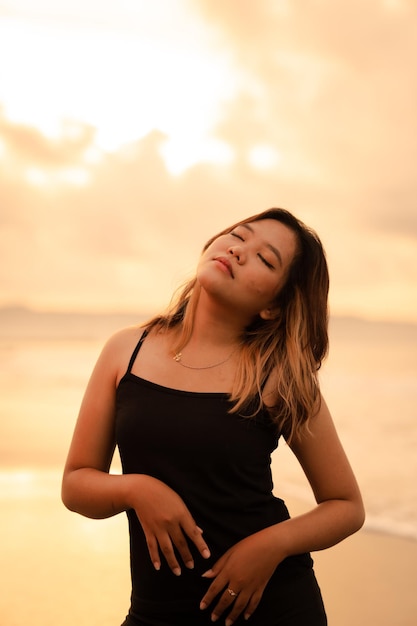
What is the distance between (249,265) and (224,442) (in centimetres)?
50

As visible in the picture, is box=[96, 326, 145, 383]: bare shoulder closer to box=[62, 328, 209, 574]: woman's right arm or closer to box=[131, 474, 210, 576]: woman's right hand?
→ box=[62, 328, 209, 574]: woman's right arm

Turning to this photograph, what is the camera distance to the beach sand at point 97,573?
4215 millimetres

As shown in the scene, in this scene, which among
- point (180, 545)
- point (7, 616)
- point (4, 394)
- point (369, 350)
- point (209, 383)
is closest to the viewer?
point (180, 545)

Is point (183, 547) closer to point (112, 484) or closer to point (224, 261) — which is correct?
point (112, 484)

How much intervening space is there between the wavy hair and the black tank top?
8cm

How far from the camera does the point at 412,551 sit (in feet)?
17.3

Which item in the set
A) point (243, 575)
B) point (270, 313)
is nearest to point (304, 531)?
point (243, 575)

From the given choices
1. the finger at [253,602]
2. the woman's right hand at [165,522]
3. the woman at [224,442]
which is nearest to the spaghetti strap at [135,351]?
the woman at [224,442]

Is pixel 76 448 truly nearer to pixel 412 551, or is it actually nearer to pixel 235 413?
pixel 235 413

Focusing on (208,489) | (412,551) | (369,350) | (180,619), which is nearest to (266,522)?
(208,489)

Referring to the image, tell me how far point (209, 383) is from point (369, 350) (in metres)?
21.3

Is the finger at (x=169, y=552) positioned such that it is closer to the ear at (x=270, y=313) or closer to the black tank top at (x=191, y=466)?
the black tank top at (x=191, y=466)

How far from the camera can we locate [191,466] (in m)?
2.09

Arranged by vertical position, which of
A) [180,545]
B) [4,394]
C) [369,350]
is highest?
[369,350]
